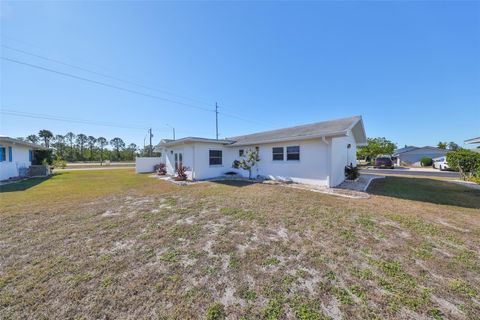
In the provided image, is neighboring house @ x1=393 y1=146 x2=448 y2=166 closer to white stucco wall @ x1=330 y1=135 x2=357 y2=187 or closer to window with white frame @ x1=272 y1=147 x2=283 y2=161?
white stucco wall @ x1=330 y1=135 x2=357 y2=187

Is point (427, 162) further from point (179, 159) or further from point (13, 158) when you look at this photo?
point (13, 158)

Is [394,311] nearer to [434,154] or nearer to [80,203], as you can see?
[80,203]

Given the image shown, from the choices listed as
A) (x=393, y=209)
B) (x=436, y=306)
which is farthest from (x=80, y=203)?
(x=393, y=209)

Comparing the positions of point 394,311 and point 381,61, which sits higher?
point 381,61

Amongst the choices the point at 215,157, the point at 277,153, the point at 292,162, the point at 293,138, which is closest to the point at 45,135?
the point at 215,157

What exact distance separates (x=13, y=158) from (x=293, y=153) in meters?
20.6

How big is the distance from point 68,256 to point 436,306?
5249mm

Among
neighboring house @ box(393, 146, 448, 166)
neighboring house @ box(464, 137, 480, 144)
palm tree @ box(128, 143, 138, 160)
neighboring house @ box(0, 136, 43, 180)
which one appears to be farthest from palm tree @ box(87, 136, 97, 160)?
neighboring house @ box(393, 146, 448, 166)

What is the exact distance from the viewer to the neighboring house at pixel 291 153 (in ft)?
28.9

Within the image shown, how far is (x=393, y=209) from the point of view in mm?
5500

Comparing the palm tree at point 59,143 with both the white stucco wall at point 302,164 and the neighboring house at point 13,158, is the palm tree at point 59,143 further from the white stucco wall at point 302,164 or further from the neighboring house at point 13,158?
the white stucco wall at point 302,164

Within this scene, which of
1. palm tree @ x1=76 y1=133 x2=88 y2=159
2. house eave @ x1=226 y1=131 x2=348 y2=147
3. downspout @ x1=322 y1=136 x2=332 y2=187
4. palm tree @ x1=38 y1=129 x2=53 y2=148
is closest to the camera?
house eave @ x1=226 y1=131 x2=348 y2=147

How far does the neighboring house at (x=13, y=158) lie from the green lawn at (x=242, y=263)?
11564 mm

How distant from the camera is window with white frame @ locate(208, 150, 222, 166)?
507 inches
